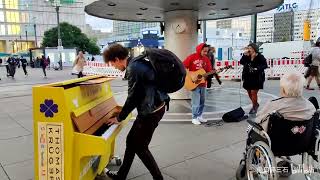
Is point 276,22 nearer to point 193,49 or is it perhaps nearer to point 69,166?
point 193,49

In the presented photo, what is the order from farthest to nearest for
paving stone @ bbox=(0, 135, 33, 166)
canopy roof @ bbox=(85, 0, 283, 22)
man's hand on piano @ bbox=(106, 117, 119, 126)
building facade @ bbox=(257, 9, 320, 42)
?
building facade @ bbox=(257, 9, 320, 42)
canopy roof @ bbox=(85, 0, 283, 22)
paving stone @ bbox=(0, 135, 33, 166)
man's hand on piano @ bbox=(106, 117, 119, 126)

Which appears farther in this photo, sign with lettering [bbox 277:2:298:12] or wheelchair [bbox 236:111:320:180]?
sign with lettering [bbox 277:2:298:12]

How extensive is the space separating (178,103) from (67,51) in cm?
3662

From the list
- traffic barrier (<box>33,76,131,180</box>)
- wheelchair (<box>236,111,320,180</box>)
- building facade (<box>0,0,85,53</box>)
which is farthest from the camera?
building facade (<box>0,0,85,53</box>)

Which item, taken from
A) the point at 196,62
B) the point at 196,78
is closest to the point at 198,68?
the point at 196,62

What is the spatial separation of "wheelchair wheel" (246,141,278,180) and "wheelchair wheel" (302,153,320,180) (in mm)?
371

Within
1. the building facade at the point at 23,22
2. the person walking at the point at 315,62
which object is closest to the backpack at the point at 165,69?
the person walking at the point at 315,62

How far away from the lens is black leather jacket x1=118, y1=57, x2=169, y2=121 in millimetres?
3104

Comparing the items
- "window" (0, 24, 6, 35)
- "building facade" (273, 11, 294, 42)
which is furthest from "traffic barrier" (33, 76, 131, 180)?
"window" (0, 24, 6, 35)

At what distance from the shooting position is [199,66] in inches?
266

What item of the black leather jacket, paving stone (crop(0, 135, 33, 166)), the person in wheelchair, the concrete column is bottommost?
A: paving stone (crop(0, 135, 33, 166))

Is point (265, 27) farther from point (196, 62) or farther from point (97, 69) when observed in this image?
point (196, 62)

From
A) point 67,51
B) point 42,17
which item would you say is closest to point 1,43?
point 42,17

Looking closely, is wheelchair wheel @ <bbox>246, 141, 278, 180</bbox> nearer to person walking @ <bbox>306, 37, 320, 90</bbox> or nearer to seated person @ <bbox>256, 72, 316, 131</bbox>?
seated person @ <bbox>256, 72, 316, 131</bbox>
